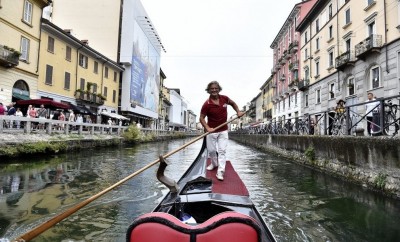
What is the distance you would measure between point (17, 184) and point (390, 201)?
318 inches

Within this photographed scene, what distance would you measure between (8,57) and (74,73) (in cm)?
922

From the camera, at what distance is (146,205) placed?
5516 mm

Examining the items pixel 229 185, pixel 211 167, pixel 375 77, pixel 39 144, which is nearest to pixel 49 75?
pixel 39 144

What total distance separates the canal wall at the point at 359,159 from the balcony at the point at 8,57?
1649 centimetres

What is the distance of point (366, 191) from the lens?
21.7 feet

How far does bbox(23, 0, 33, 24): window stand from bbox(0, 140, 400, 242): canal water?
1439 cm

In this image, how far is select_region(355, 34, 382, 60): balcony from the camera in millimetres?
16609

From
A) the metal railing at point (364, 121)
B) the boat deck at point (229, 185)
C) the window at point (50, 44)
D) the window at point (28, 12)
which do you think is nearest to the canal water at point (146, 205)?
the boat deck at point (229, 185)

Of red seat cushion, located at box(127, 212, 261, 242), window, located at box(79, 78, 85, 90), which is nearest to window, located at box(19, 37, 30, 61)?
window, located at box(79, 78, 85, 90)

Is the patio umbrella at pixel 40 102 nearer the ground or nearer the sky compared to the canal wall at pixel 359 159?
nearer the sky

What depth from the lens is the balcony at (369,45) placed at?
1661 centimetres

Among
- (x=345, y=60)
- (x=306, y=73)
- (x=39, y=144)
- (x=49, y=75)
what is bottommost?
(x=39, y=144)

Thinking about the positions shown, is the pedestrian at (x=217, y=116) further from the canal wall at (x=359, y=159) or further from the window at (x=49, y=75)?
the window at (x=49, y=75)

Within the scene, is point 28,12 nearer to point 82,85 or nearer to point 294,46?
point 82,85
